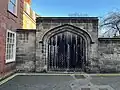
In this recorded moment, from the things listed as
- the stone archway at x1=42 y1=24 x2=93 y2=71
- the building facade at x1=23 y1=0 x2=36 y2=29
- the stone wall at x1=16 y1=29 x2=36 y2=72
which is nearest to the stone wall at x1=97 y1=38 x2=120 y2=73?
the stone archway at x1=42 y1=24 x2=93 y2=71

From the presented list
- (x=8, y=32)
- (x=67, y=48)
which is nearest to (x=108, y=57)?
(x=67, y=48)

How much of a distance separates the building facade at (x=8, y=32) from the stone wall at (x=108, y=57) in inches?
213

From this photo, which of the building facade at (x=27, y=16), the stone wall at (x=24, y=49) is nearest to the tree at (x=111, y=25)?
the building facade at (x=27, y=16)

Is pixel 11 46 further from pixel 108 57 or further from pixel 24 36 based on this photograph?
pixel 108 57

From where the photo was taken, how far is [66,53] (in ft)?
42.1

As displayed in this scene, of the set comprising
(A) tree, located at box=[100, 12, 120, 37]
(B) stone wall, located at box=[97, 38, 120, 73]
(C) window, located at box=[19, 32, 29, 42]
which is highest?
(A) tree, located at box=[100, 12, 120, 37]

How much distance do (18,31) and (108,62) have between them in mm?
6020

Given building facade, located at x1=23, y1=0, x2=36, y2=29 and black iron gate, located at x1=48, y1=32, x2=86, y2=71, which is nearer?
black iron gate, located at x1=48, y1=32, x2=86, y2=71

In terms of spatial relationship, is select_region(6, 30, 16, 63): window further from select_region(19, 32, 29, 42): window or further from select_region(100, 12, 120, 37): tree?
select_region(100, 12, 120, 37): tree

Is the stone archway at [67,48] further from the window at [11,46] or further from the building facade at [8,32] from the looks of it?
the building facade at [8,32]

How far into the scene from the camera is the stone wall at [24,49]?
12.6m

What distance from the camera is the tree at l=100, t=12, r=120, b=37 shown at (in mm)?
20328

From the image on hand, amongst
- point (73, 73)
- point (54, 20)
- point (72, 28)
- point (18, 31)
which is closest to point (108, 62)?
point (73, 73)

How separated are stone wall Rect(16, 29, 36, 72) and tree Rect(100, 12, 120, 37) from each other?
9.96 metres
